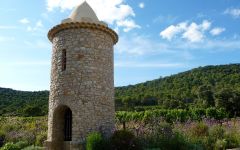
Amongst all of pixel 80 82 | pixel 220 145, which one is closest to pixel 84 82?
pixel 80 82

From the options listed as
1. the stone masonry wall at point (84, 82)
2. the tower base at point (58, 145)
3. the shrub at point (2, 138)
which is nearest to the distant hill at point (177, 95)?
the shrub at point (2, 138)

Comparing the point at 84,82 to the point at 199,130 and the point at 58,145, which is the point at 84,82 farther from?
the point at 199,130

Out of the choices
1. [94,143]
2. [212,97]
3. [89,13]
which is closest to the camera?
[94,143]

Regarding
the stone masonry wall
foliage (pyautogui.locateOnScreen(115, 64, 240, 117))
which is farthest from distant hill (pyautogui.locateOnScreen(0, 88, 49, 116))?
the stone masonry wall

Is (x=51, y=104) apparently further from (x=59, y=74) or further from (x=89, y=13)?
(x=89, y=13)

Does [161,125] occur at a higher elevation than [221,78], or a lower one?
lower

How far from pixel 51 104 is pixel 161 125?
13.3ft

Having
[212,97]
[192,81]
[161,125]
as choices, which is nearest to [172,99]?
[212,97]

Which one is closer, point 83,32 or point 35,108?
point 83,32

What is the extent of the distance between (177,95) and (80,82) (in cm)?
3862

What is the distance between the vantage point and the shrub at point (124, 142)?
9.12 metres

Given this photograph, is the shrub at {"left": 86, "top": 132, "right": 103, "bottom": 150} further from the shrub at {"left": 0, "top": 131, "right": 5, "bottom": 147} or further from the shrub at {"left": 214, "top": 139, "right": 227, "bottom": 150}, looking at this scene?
the shrub at {"left": 0, "top": 131, "right": 5, "bottom": 147}

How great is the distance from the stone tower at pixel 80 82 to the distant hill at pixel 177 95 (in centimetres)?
2078

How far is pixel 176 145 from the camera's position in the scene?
31.3ft
